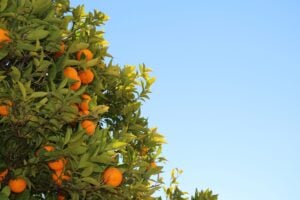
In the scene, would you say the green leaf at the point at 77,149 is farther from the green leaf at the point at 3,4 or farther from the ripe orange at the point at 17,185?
the green leaf at the point at 3,4

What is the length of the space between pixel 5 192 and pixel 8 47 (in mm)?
1485

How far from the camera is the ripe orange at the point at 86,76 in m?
5.93

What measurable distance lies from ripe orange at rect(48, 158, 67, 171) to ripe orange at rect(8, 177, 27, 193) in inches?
13.1

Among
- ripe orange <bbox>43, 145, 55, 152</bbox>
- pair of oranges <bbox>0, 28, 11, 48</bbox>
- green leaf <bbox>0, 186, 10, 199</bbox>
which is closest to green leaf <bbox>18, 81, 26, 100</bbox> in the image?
pair of oranges <bbox>0, 28, 11, 48</bbox>

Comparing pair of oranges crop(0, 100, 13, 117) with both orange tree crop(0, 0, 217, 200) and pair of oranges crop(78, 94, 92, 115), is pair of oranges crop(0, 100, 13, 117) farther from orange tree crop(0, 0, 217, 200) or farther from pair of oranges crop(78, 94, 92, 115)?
pair of oranges crop(78, 94, 92, 115)

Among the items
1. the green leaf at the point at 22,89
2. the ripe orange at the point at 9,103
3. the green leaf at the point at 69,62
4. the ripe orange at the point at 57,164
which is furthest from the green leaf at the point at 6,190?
the green leaf at the point at 69,62

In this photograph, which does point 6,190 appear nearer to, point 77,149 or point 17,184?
point 17,184

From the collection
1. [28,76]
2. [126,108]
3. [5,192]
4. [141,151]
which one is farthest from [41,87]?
[141,151]

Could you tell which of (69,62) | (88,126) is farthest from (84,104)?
(69,62)

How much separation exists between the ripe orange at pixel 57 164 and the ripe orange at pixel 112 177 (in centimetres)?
53

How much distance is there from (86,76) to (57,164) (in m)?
1.29

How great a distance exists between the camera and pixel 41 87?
563 cm

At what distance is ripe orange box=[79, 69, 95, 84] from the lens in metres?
5.93

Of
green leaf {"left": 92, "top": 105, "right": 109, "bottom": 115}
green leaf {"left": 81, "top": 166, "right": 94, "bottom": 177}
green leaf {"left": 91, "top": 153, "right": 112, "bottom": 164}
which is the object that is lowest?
green leaf {"left": 81, "top": 166, "right": 94, "bottom": 177}
